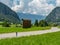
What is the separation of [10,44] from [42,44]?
3.31 metres

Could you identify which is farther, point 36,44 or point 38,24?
point 38,24

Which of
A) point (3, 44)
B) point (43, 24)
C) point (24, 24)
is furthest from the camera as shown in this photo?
point (43, 24)

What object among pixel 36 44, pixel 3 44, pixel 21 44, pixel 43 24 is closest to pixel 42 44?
pixel 36 44

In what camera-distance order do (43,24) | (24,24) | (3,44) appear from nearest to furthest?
1. (3,44)
2. (24,24)
3. (43,24)

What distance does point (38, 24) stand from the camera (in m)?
120

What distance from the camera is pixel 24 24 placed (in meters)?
81.4

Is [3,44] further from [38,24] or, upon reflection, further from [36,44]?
[38,24]

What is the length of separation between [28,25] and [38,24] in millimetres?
37401

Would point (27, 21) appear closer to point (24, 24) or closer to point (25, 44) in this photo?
point (24, 24)

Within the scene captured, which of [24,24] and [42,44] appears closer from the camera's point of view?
[42,44]

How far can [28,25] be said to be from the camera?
3258 inches

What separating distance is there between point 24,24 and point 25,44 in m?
62.8

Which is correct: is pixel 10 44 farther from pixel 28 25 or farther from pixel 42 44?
pixel 28 25

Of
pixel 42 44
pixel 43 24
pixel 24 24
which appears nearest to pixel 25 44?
pixel 42 44
